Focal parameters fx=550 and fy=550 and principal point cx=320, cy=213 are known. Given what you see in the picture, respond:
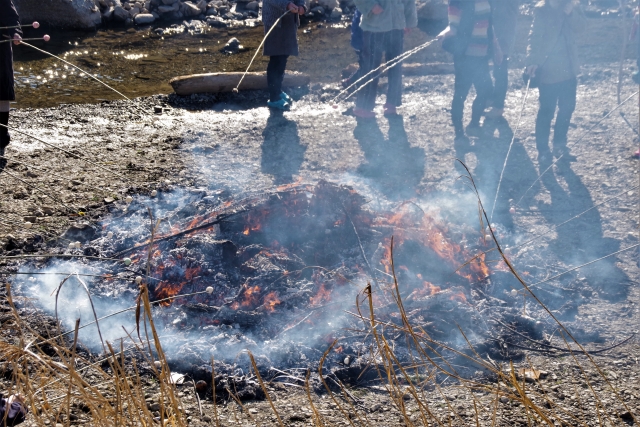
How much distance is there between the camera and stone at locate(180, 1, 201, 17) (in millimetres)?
12766

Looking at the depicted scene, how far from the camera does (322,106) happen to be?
846 cm

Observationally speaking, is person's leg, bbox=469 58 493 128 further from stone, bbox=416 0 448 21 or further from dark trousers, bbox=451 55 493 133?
stone, bbox=416 0 448 21

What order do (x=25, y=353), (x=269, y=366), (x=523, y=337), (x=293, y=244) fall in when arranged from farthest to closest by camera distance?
(x=293, y=244) < (x=523, y=337) < (x=269, y=366) < (x=25, y=353)

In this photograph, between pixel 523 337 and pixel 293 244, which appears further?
pixel 293 244

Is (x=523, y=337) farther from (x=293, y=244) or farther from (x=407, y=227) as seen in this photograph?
(x=293, y=244)

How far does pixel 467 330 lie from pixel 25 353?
123 inches

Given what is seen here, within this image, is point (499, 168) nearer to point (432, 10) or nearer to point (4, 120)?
point (4, 120)

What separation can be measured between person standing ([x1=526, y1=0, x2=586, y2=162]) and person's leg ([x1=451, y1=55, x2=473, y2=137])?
868 millimetres

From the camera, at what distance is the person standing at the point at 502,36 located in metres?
6.70

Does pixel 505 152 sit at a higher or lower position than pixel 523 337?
higher

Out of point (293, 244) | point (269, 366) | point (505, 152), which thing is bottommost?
point (269, 366)

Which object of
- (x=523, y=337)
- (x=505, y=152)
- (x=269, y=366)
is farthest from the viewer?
(x=505, y=152)

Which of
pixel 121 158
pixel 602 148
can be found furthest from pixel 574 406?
pixel 121 158

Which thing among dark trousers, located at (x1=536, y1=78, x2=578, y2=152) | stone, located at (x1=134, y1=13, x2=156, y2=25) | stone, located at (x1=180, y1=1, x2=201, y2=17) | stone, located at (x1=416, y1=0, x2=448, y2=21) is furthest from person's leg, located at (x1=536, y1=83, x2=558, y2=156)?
stone, located at (x1=134, y1=13, x2=156, y2=25)
